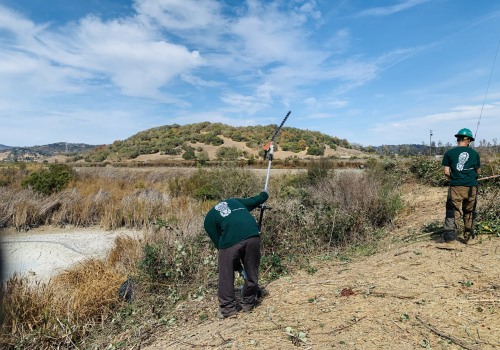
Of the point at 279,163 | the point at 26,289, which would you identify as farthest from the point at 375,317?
the point at 279,163

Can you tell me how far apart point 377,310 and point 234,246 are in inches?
73.4

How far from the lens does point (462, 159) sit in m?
6.62

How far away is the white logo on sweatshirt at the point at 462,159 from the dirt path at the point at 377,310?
1.37 meters

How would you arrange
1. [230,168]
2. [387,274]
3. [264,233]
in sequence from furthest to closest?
[230,168]
[264,233]
[387,274]

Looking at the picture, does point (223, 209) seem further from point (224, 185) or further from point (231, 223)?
point (224, 185)

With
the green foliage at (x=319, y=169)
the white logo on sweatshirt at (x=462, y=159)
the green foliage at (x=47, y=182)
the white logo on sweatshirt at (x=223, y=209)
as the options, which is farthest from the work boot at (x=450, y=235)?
the green foliage at (x=47, y=182)

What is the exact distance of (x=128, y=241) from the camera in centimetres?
924

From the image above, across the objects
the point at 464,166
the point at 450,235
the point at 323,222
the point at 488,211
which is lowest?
the point at 323,222

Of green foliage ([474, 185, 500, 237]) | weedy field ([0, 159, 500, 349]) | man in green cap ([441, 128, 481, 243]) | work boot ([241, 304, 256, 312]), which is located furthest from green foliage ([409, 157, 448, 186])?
work boot ([241, 304, 256, 312])

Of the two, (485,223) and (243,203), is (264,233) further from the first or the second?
(485,223)

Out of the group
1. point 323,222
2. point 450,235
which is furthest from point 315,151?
point 450,235

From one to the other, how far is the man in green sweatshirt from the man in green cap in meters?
3.82

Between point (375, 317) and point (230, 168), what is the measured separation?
37.3ft

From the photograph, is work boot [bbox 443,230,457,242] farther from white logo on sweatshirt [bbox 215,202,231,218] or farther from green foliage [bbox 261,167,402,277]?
white logo on sweatshirt [bbox 215,202,231,218]
